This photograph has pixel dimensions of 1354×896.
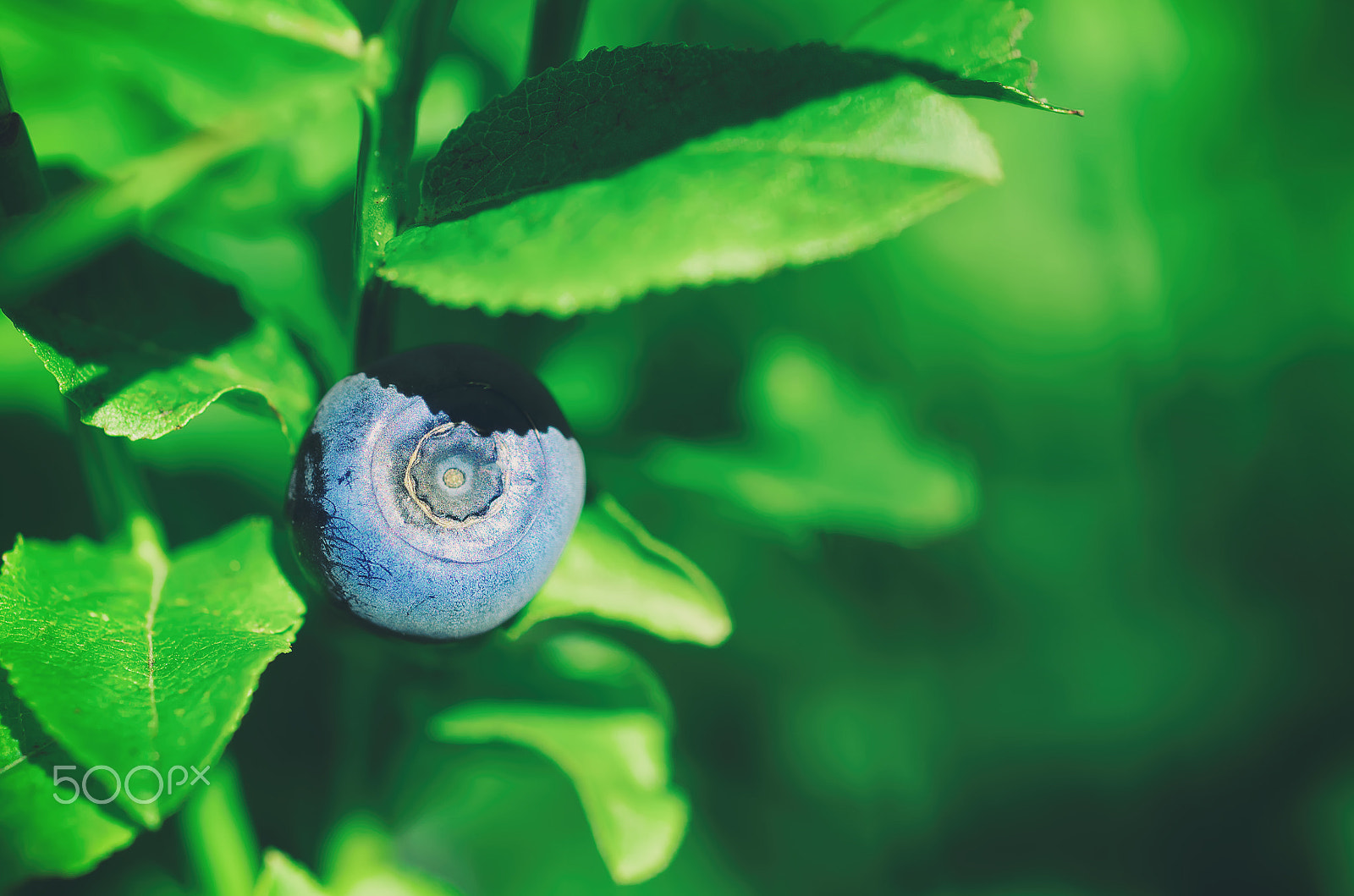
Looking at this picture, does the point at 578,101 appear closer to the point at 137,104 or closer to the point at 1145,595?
the point at 137,104

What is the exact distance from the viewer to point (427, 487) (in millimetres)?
466

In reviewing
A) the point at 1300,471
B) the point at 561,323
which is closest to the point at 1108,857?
the point at 1300,471

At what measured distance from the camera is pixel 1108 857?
3.82 feet

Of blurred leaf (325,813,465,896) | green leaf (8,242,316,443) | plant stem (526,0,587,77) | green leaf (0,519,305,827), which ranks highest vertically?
plant stem (526,0,587,77)

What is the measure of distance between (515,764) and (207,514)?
0.41 metres

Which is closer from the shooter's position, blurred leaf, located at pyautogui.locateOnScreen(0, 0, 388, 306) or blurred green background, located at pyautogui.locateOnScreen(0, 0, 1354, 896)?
blurred leaf, located at pyautogui.locateOnScreen(0, 0, 388, 306)

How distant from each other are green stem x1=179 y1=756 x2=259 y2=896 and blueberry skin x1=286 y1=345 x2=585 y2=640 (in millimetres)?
206

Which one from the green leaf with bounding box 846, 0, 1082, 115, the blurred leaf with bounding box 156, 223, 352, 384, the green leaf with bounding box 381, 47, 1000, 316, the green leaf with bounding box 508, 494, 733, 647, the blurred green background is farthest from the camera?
the blurred green background

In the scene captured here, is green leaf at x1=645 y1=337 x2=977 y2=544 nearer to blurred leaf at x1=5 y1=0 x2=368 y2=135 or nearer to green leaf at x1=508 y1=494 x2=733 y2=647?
green leaf at x1=508 y1=494 x2=733 y2=647

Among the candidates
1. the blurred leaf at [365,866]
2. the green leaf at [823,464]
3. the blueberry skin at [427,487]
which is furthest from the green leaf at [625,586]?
the blurred leaf at [365,866]

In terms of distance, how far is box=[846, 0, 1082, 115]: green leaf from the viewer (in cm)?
42

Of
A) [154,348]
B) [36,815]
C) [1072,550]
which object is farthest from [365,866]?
[1072,550]

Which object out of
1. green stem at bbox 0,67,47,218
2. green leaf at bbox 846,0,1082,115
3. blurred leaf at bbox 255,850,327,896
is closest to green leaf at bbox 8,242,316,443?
green stem at bbox 0,67,47,218

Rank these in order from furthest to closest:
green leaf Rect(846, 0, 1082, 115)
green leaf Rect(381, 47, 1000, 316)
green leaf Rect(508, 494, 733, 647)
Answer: green leaf Rect(508, 494, 733, 647)
green leaf Rect(846, 0, 1082, 115)
green leaf Rect(381, 47, 1000, 316)
